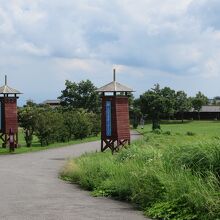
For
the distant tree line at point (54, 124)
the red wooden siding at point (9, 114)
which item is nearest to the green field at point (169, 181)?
the distant tree line at point (54, 124)

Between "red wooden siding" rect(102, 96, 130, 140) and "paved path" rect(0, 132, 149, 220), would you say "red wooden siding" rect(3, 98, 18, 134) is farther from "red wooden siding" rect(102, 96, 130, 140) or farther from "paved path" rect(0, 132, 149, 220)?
"paved path" rect(0, 132, 149, 220)

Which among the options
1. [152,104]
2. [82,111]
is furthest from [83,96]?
[82,111]

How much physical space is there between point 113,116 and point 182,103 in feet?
247

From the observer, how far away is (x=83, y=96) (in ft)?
253

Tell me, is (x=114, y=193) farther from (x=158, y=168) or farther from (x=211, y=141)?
(x=211, y=141)

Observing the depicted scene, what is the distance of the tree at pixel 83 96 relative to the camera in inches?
3009

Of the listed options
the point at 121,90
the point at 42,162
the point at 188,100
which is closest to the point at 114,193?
the point at 42,162

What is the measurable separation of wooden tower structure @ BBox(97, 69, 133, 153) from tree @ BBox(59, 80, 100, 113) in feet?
158

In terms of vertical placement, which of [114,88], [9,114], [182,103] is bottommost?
[9,114]

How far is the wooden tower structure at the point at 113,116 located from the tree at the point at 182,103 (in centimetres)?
7341

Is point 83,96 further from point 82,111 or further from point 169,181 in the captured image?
point 169,181

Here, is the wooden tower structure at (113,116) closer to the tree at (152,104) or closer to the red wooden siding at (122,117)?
the red wooden siding at (122,117)

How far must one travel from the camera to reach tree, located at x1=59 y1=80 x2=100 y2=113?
76438 mm

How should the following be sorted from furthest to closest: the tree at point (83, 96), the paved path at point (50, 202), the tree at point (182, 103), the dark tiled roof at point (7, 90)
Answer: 1. the tree at point (182, 103)
2. the tree at point (83, 96)
3. the dark tiled roof at point (7, 90)
4. the paved path at point (50, 202)
